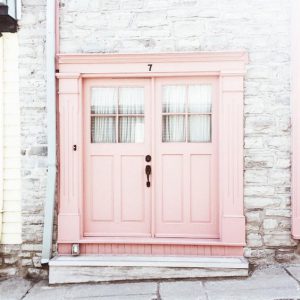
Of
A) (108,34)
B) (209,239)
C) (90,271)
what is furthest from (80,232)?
(108,34)

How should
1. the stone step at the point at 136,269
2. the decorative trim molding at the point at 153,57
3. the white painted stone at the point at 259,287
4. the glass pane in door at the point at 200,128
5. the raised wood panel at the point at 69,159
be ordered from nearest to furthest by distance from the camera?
the white painted stone at the point at 259,287, the stone step at the point at 136,269, the decorative trim molding at the point at 153,57, the raised wood panel at the point at 69,159, the glass pane in door at the point at 200,128

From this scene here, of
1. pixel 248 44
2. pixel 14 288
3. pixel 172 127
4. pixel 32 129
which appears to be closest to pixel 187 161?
pixel 172 127

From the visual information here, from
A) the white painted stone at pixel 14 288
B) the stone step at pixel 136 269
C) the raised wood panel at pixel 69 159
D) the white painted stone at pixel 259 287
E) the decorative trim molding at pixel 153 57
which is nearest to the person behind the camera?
the white painted stone at pixel 259 287

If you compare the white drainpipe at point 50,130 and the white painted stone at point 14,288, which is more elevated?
the white drainpipe at point 50,130

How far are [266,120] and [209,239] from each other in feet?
5.70

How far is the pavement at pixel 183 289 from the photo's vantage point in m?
4.74

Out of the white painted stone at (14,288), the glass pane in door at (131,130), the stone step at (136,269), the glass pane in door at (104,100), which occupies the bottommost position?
the white painted stone at (14,288)

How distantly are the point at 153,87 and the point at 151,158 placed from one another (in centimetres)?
95

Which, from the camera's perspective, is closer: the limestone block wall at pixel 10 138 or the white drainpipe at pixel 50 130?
the white drainpipe at pixel 50 130

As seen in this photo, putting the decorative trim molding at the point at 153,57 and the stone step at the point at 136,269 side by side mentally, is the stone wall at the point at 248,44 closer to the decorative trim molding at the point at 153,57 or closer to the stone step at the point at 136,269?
the decorative trim molding at the point at 153,57

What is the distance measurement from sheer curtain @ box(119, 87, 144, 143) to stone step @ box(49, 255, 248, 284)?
5.30 feet

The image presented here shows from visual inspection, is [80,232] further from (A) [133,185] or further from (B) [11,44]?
(B) [11,44]

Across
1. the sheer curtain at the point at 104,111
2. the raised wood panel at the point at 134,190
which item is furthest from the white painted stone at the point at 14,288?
the sheer curtain at the point at 104,111

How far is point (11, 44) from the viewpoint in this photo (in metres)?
5.59
